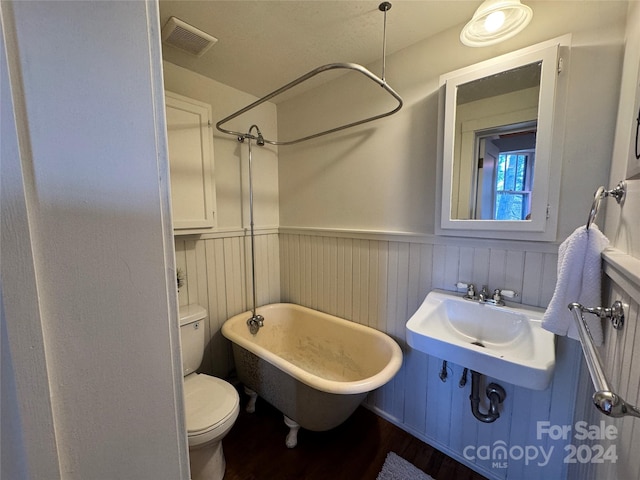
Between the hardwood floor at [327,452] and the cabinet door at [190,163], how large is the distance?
4.62 feet

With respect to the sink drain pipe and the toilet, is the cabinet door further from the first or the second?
the sink drain pipe

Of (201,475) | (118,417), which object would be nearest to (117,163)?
(118,417)

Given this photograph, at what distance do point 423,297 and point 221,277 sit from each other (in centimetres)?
151

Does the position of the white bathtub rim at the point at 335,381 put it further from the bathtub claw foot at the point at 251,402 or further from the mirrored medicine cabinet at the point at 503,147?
the mirrored medicine cabinet at the point at 503,147

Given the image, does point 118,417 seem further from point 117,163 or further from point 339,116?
point 339,116

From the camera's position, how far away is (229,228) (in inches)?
82.1

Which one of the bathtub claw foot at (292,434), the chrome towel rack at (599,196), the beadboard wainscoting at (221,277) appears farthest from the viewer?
the beadboard wainscoting at (221,277)

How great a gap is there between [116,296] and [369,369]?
1722 mm

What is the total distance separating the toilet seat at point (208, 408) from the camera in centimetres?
123

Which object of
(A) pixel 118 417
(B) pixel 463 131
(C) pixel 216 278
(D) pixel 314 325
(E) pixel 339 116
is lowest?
(D) pixel 314 325

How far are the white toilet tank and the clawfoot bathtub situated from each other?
181 mm

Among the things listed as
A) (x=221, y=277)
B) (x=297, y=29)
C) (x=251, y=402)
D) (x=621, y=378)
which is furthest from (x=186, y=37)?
(x=251, y=402)

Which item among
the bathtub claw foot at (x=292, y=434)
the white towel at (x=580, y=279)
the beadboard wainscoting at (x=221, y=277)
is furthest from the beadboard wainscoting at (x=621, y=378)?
the beadboard wainscoting at (x=221, y=277)

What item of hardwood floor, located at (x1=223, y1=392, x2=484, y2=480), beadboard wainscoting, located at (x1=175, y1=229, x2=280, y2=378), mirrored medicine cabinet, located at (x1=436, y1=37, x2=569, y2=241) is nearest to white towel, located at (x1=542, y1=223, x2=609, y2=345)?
mirrored medicine cabinet, located at (x1=436, y1=37, x2=569, y2=241)
